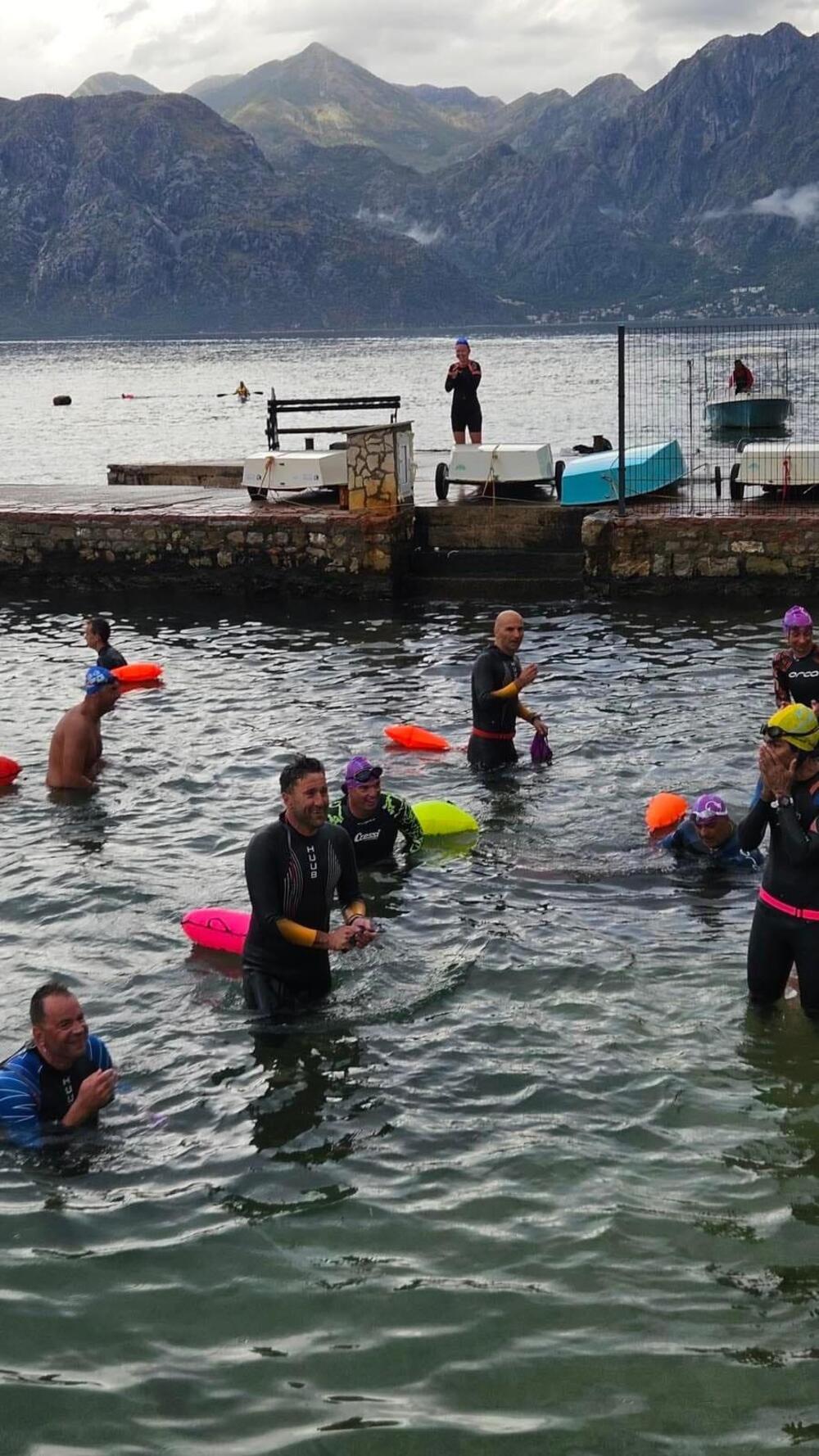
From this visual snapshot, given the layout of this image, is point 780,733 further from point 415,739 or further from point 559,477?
point 559,477

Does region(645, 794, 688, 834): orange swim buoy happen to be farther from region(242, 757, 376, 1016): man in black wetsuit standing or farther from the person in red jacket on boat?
the person in red jacket on boat

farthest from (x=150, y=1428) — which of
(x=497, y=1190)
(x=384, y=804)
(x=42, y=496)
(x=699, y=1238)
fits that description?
(x=42, y=496)

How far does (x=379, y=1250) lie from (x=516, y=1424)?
4.46 feet

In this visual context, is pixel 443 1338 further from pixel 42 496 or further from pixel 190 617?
pixel 42 496

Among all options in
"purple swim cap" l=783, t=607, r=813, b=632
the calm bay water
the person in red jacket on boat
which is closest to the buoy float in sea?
the calm bay water

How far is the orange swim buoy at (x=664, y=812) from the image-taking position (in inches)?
498

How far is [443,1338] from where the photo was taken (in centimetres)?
653

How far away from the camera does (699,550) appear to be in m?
21.4

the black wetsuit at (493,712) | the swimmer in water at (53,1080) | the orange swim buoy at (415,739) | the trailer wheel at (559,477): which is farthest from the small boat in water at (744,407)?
the swimmer in water at (53,1080)

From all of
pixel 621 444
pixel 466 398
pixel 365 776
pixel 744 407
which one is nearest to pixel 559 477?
pixel 621 444

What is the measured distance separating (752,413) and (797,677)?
34625 mm

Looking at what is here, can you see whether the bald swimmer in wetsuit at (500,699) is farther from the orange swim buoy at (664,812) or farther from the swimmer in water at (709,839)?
the swimmer in water at (709,839)

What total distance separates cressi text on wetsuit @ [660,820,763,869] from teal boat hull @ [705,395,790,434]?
35165 mm

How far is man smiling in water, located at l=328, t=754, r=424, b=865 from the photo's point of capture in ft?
37.6
